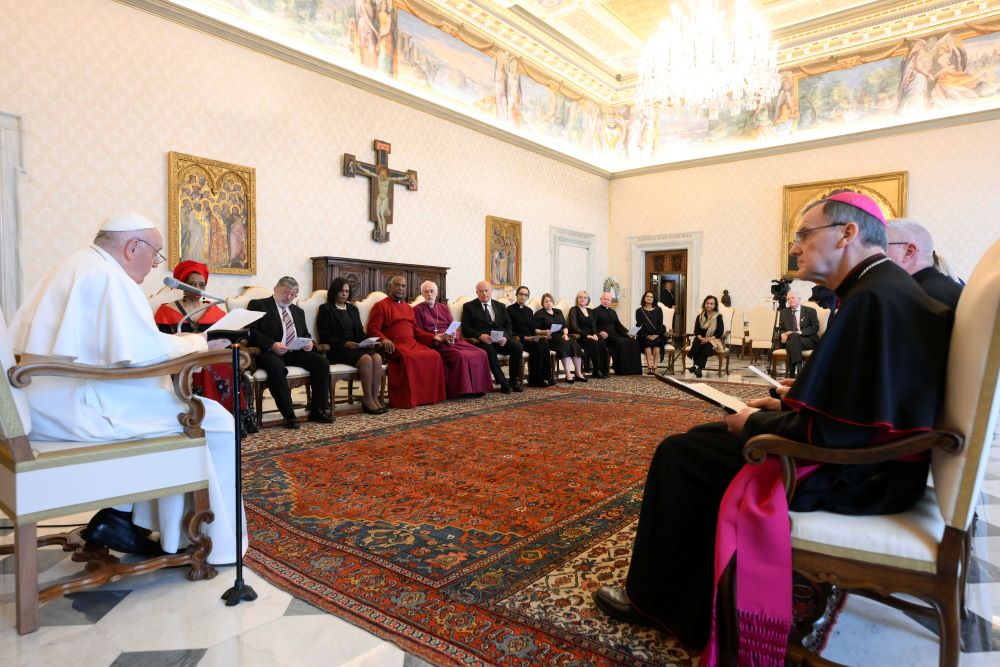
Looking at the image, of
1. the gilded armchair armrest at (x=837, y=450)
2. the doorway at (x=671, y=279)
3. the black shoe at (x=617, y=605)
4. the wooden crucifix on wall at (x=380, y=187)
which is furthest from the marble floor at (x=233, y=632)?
the doorway at (x=671, y=279)

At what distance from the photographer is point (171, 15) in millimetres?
6422

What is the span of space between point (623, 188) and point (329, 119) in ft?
26.3

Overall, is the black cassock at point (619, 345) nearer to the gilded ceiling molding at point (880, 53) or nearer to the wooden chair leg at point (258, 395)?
the wooden chair leg at point (258, 395)

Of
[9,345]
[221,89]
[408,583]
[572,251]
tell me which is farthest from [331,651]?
[572,251]

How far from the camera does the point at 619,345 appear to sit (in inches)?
389

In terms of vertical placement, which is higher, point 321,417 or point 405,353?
point 405,353

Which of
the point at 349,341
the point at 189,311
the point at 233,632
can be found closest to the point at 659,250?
the point at 349,341

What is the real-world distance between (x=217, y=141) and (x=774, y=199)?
10.4 meters

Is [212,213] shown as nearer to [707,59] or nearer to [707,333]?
[707,59]

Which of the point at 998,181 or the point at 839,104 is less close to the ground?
the point at 839,104

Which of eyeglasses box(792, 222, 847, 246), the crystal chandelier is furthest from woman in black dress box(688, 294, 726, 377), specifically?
eyeglasses box(792, 222, 847, 246)

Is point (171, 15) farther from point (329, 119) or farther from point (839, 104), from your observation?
point (839, 104)

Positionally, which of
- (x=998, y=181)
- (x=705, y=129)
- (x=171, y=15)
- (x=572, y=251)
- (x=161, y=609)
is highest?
(x=705, y=129)

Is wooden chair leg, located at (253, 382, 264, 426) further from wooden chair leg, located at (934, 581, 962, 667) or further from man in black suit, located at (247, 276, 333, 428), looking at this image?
wooden chair leg, located at (934, 581, 962, 667)
